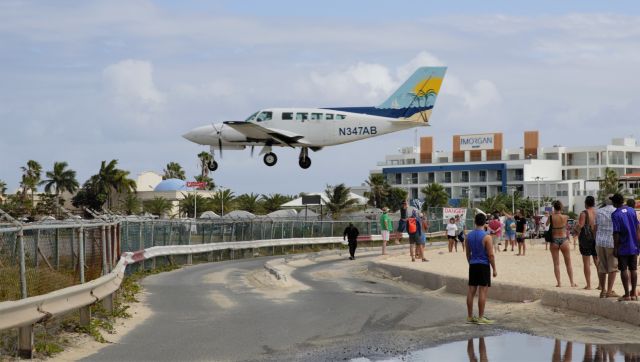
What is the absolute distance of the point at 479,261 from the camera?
15727 mm

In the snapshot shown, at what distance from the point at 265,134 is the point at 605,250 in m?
23.5

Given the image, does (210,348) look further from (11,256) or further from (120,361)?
(11,256)

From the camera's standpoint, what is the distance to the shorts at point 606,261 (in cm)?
1640

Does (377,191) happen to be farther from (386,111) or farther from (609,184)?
(386,111)

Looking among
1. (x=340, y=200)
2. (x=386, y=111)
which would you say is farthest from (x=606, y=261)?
(x=340, y=200)

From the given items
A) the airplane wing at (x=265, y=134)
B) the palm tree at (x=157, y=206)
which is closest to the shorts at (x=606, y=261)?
the airplane wing at (x=265, y=134)

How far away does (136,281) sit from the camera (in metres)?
25.5

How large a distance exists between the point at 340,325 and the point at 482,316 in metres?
2.09

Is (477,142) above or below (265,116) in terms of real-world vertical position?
above

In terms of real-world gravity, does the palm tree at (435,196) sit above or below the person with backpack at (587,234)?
above

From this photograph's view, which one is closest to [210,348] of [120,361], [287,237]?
[120,361]

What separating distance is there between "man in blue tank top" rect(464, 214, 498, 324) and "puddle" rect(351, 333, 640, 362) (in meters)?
2.01

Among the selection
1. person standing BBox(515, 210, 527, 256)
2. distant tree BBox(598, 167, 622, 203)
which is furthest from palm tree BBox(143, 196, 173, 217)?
person standing BBox(515, 210, 527, 256)

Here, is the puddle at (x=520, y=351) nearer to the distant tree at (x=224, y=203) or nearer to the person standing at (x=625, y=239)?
the person standing at (x=625, y=239)
